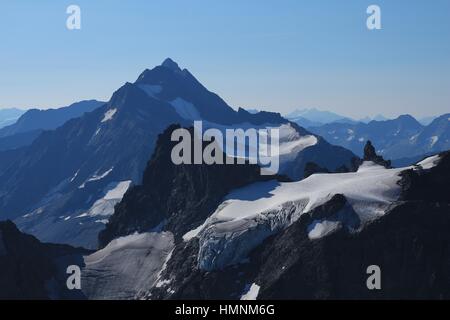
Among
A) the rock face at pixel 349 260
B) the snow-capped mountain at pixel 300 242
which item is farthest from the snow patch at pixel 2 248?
the rock face at pixel 349 260

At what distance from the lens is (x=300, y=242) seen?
140m

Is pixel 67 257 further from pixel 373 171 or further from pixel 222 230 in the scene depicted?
pixel 373 171

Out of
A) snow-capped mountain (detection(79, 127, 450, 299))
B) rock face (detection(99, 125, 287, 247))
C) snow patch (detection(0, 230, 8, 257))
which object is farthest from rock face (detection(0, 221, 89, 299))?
rock face (detection(99, 125, 287, 247))

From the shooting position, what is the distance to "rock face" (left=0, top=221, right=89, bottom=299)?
14262cm

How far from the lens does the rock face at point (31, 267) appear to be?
14262 cm

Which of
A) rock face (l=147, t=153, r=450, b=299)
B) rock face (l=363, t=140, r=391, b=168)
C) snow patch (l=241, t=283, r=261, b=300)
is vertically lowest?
snow patch (l=241, t=283, r=261, b=300)

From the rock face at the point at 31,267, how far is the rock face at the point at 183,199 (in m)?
22.4

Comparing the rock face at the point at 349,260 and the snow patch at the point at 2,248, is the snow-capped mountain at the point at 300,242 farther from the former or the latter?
the snow patch at the point at 2,248

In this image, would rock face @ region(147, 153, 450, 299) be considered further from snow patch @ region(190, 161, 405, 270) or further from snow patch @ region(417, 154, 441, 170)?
snow patch @ region(417, 154, 441, 170)

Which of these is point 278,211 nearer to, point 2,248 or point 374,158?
point 374,158

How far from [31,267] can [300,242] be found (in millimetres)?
58100

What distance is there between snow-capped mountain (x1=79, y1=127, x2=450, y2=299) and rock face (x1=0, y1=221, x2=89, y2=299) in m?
6.68
